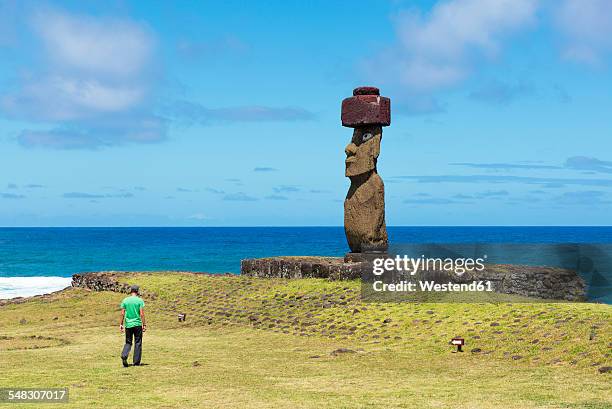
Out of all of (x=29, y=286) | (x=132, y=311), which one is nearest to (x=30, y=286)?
(x=29, y=286)

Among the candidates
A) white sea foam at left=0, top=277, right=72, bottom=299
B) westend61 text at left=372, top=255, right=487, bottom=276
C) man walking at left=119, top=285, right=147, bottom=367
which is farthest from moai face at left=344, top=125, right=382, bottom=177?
white sea foam at left=0, top=277, right=72, bottom=299

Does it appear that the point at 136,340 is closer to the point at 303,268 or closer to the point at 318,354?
the point at 318,354

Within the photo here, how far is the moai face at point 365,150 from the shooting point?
2712 cm

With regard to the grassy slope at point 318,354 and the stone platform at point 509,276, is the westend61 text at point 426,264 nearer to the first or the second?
the stone platform at point 509,276

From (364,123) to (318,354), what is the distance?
33.5ft

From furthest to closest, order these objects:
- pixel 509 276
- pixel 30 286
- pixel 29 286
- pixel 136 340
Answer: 1. pixel 29 286
2. pixel 30 286
3. pixel 509 276
4. pixel 136 340

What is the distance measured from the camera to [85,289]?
35.4 m

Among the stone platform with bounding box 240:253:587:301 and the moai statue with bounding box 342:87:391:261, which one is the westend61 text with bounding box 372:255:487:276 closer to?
the stone platform with bounding box 240:253:587:301

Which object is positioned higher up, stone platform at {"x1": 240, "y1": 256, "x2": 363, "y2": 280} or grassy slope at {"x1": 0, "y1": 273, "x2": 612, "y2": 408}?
stone platform at {"x1": 240, "y1": 256, "x2": 363, "y2": 280}

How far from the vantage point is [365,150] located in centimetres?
2717

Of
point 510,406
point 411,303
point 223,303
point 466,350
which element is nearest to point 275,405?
point 510,406

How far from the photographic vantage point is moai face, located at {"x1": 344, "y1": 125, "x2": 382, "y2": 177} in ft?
89.0

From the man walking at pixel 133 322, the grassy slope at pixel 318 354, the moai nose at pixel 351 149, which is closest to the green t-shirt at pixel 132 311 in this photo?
the man walking at pixel 133 322

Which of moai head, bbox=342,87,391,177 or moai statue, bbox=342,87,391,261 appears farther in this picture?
moai statue, bbox=342,87,391,261
